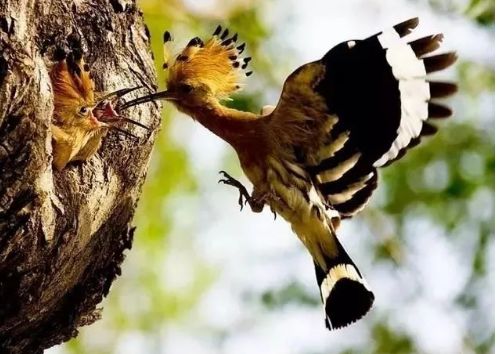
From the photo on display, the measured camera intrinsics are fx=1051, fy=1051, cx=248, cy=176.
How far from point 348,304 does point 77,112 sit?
926 millimetres

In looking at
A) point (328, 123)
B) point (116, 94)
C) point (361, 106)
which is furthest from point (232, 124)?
point (116, 94)

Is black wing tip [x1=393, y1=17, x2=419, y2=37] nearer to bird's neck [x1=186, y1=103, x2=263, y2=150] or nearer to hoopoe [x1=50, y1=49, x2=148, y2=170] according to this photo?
bird's neck [x1=186, y1=103, x2=263, y2=150]

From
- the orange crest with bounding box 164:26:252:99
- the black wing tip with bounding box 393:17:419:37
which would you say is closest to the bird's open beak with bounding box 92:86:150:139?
the orange crest with bounding box 164:26:252:99

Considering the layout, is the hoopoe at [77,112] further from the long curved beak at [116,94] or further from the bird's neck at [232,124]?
the bird's neck at [232,124]

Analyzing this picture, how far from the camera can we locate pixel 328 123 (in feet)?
8.68

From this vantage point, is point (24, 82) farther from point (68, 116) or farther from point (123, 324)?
point (123, 324)

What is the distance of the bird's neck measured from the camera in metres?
2.87

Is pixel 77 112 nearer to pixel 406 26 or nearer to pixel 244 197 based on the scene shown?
pixel 244 197

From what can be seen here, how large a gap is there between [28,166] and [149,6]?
188 cm

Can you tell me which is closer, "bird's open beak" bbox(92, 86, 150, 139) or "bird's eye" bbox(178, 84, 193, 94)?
"bird's open beak" bbox(92, 86, 150, 139)

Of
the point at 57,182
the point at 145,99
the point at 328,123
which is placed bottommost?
the point at 57,182

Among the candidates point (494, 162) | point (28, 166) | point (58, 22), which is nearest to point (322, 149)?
point (58, 22)

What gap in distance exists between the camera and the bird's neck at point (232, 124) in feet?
9.41

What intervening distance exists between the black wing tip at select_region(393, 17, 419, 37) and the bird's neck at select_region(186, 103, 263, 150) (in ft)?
1.74
